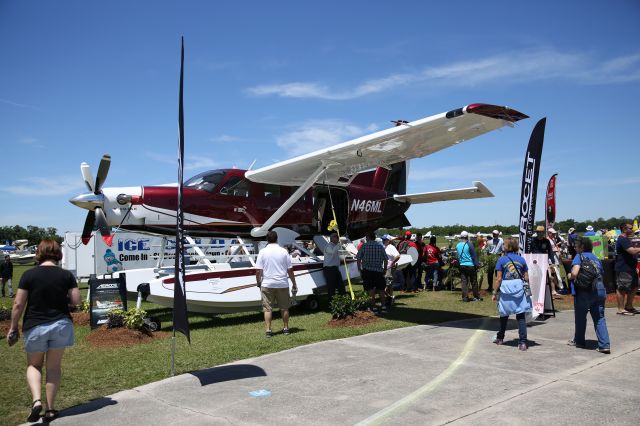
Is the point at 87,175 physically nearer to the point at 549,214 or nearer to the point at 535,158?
Answer: the point at 535,158

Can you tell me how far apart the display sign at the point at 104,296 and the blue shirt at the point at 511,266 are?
6.84 metres

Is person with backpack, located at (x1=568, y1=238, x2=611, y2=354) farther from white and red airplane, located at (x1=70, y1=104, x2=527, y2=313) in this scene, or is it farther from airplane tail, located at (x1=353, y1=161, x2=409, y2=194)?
airplane tail, located at (x1=353, y1=161, x2=409, y2=194)

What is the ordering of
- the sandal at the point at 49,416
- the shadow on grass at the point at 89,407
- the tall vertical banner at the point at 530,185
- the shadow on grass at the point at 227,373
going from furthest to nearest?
the tall vertical banner at the point at 530,185, the shadow on grass at the point at 227,373, the shadow on grass at the point at 89,407, the sandal at the point at 49,416

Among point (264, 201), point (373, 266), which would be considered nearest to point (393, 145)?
point (373, 266)

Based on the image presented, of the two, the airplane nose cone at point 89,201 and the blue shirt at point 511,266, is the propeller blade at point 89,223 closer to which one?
the airplane nose cone at point 89,201

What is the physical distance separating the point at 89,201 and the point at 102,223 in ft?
1.76

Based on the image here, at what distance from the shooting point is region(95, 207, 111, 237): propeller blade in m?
9.69

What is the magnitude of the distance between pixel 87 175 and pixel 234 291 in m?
3.84

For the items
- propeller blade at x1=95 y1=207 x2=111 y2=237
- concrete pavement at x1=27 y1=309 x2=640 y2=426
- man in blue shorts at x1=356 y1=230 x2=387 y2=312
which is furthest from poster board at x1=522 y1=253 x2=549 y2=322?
propeller blade at x1=95 y1=207 x2=111 y2=237

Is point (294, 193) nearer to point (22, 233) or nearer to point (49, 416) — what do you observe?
point (49, 416)

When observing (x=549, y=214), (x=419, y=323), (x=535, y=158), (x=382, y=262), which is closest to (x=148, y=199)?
(x=382, y=262)

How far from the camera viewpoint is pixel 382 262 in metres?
10.3

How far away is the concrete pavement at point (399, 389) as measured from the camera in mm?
4395

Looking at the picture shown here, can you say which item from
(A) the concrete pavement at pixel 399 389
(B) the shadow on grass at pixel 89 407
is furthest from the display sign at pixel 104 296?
(B) the shadow on grass at pixel 89 407
